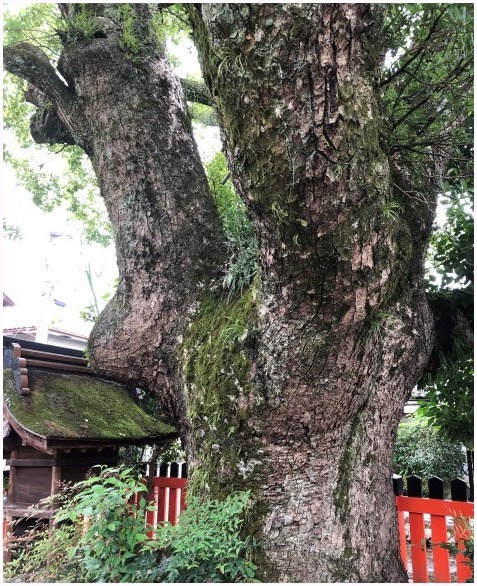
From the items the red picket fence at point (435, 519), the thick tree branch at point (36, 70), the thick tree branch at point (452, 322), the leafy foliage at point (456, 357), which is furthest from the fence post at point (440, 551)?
the thick tree branch at point (36, 70)

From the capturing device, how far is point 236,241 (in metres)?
3.41

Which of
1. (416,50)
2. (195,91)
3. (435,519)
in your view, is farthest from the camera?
(195,91)

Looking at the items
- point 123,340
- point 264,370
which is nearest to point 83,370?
point 123,340

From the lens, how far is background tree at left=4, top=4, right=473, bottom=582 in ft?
6.70

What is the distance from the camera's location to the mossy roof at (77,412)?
11.7 ft

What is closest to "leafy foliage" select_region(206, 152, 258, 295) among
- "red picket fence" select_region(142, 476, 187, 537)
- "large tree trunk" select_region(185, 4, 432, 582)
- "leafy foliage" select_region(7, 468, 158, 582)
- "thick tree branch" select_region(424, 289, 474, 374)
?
"large tree trunk" select_region(185, 4, 432, 582)

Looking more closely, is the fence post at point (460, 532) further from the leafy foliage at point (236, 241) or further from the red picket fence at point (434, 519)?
the leafy foliage at point (236, 241)

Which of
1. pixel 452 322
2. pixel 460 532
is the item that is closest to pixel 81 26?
pixel 452 322

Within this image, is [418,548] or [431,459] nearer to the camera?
[418,548]

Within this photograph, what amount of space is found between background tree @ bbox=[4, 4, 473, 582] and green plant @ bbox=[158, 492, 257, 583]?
144 millimetres

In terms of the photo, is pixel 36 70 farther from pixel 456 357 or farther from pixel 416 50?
pixel 456 357

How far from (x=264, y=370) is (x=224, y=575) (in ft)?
3.60

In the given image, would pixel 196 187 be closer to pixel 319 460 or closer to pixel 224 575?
pixel 319 460

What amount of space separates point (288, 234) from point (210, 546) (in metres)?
1.66
